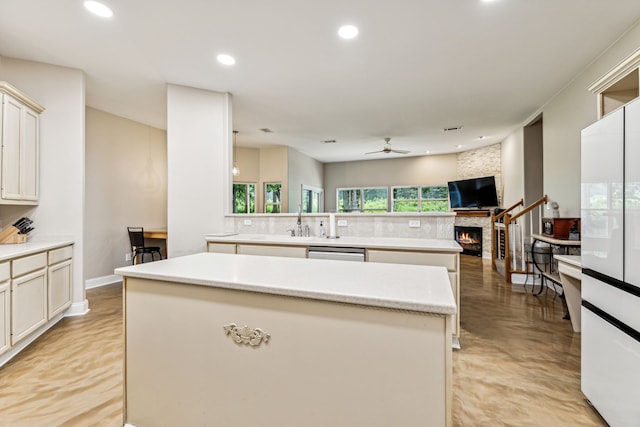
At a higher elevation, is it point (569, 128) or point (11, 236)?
point (569, 128)

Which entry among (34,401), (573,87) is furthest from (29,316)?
(573,87)

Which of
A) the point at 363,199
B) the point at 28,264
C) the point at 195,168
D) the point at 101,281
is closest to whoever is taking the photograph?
the point at 28,264

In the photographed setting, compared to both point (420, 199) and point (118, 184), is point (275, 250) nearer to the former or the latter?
point (118, 184)

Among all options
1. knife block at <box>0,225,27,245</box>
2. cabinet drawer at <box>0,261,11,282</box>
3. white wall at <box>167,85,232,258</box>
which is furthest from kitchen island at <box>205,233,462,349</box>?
knife block at <box>0,225,27,245</box>

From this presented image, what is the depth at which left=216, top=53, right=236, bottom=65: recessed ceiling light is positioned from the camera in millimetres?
3041

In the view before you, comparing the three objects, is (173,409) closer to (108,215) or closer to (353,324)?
(353,324)

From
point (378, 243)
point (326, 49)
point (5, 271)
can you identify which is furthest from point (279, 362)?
point (326, 49)

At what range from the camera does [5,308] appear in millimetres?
2174

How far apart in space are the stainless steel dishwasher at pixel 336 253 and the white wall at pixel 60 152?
2.75 metres

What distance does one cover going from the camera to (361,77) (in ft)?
11.8

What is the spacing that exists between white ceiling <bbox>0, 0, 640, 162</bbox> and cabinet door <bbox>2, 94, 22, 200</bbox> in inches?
26.5

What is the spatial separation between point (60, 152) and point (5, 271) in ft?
5.52

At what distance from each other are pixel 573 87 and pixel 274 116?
438 cm

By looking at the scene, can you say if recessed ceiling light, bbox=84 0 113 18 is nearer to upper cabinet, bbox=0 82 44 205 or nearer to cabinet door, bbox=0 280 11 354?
upper cabinet, bbox=0 82 44 205
